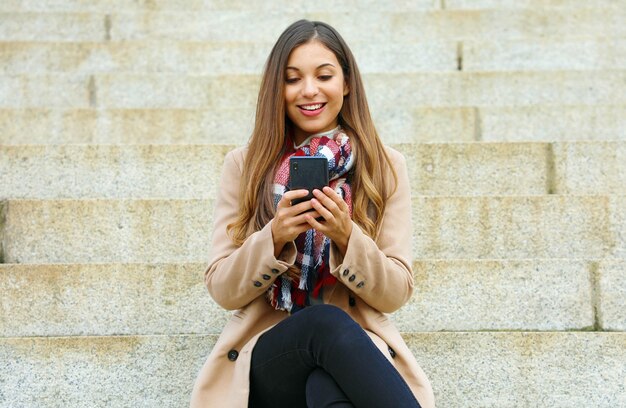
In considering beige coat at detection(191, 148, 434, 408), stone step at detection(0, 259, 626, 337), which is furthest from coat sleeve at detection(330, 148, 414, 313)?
stone step at detection(0, 259, 626, 337)

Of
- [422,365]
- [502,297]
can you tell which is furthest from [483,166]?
[422,365]

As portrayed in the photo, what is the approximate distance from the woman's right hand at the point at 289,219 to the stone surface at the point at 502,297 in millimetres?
908

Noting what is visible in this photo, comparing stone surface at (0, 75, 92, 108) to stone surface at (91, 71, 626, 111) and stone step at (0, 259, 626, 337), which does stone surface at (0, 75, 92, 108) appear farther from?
stone step at (0, 259, 626, 337)

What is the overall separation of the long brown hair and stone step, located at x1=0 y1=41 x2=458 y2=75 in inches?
102

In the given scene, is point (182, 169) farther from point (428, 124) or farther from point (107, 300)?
point (428, 124)

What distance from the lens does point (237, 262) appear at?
8.63ft

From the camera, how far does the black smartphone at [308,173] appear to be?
8.16ft

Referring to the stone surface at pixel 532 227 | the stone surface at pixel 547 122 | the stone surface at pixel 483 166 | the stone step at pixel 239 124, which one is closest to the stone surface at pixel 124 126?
Answer: the stone step at pixel 239 124

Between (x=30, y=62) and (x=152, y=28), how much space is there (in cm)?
76

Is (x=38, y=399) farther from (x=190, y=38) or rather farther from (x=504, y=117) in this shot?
(x=190, y=38)

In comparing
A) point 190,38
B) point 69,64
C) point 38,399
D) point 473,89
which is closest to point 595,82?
point 473,89

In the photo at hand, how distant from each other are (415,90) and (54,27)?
220 centimetres

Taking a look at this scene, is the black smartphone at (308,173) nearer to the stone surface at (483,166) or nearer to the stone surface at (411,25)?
the stone surface at (483,166)

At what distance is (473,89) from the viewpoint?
5.01 meters
